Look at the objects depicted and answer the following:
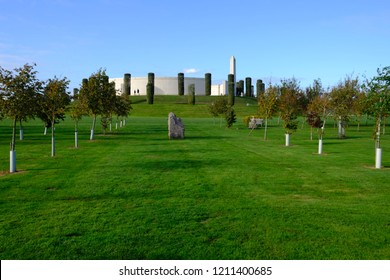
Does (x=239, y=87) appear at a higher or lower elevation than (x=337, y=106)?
higher

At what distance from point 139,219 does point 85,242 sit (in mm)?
1725

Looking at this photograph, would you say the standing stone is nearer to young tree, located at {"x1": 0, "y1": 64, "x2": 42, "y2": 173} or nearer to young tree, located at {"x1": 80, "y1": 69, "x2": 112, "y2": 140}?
young tree, located at {"x1": 80, "y1": 69, "x2": 112, "y2": 140}

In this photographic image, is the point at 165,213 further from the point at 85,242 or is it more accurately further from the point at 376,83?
the point at 376,83

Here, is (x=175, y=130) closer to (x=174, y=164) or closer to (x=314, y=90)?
(x=174, y=164)

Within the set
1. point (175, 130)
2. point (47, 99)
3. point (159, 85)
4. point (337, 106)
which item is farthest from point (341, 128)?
point (159, 85)

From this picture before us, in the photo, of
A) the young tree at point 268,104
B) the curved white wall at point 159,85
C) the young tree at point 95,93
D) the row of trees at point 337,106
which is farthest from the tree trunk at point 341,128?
the curved white wall at point 159,85

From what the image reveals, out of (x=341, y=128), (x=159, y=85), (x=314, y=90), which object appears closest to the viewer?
(x=341, y=128)

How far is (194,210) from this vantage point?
9836 millimetres

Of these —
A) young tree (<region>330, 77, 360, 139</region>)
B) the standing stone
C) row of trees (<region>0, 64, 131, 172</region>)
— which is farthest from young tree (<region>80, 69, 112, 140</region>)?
young tree (<region>330, 77, 360, 139</region>)

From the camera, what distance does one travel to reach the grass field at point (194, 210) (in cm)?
723

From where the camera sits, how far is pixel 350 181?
1402 centimetres

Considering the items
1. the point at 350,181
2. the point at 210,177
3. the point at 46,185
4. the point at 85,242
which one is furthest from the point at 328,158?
the point at 85,242

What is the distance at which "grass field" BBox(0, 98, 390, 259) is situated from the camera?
723cm

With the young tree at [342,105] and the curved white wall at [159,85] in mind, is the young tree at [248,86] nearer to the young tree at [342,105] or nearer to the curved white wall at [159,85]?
the curved white wall at [159,85]
